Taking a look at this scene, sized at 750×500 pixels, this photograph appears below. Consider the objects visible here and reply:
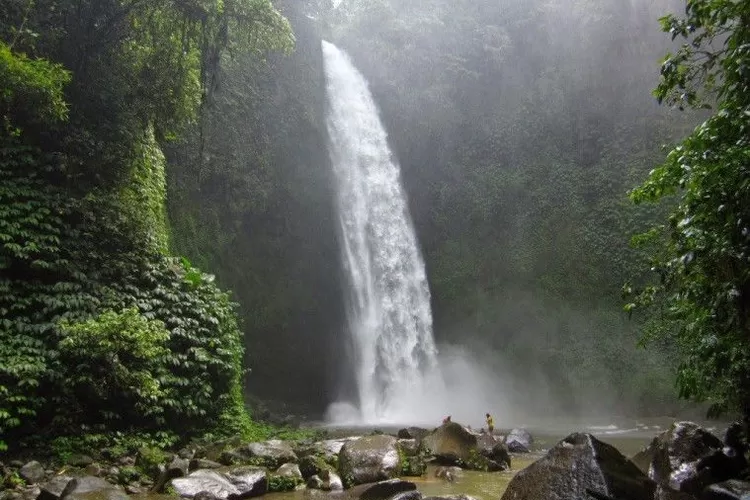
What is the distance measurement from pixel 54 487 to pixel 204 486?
1.36 metres

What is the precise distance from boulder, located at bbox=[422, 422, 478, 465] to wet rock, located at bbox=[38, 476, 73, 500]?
4.55m

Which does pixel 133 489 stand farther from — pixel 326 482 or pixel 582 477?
pixel 582 477

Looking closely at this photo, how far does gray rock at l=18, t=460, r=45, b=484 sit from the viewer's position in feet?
18.8

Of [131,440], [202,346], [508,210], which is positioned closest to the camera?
[131,440]

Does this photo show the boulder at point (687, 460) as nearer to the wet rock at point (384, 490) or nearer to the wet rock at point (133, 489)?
the wet rock at point (384, 490)

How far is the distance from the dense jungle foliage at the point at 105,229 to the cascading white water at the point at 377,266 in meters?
7.88

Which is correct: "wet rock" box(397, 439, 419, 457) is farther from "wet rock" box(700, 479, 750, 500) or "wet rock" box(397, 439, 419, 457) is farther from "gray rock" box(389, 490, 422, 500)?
"wet rock" box(700, 479, 750, 500)

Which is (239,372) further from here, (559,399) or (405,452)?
(559,399)

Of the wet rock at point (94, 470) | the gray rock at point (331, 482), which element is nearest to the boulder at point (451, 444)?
the gray rock at point (331, 482)

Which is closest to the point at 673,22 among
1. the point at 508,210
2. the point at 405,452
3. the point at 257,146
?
the point at 405,452

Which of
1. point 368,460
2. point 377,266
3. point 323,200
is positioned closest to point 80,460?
point 368,460

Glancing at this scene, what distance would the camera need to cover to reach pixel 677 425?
5.77 meters

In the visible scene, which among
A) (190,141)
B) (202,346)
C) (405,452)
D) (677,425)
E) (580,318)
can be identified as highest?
(190,141)

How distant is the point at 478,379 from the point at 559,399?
264 cm
